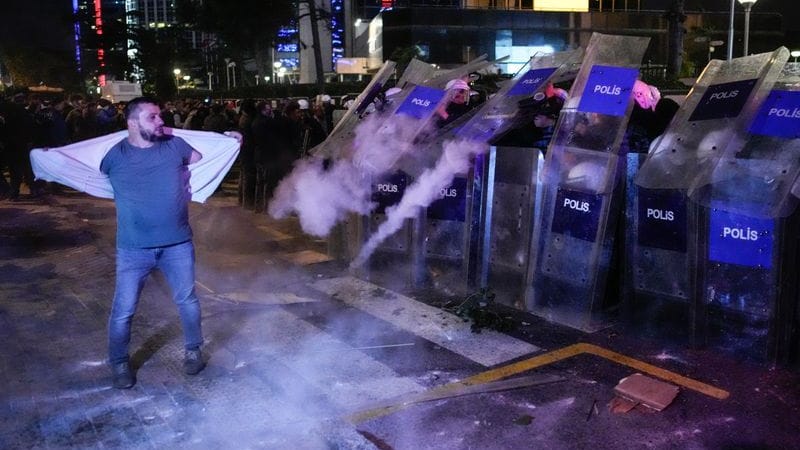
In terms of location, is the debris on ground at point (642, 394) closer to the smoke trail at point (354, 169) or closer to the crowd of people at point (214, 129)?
the smoke trail at point (354, 169)

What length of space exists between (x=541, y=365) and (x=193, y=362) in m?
2.34

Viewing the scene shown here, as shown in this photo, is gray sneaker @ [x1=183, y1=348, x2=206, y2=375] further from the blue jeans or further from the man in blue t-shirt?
the man in blue t-shirt

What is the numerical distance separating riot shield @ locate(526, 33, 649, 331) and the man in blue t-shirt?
9.01ft

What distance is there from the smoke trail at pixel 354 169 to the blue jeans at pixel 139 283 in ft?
8.55

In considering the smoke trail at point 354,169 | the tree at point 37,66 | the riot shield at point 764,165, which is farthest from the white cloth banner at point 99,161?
the tree at point 37,66

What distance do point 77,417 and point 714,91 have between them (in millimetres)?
4733

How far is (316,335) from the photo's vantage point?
17.4 ft

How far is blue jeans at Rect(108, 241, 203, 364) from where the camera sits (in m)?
4.26

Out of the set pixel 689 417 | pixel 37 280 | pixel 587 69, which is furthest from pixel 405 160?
pixel 37 280

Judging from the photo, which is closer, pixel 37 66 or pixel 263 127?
pixel 263 127

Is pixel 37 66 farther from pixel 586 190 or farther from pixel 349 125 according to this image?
pixel 586 190

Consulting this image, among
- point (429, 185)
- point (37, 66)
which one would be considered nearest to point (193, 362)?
point (429, 185)

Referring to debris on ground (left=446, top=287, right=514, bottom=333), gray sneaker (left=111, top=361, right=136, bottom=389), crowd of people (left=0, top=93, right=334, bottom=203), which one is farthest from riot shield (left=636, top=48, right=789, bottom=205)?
crowd of people (left=0, top=93, right=334, bottom=203)

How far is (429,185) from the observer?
20.7 feet
